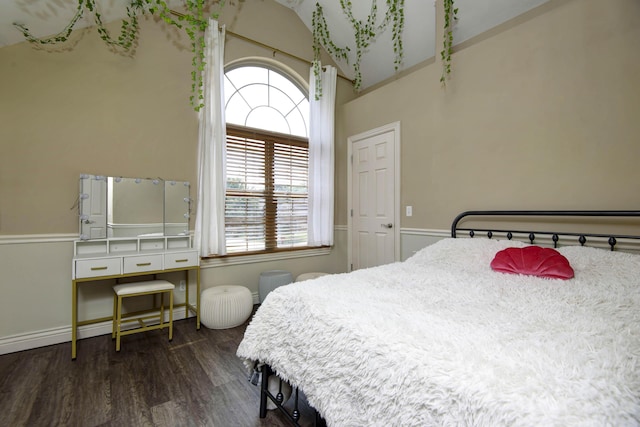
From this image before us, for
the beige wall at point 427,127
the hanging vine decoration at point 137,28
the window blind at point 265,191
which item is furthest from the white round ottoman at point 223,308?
the hanging vine decoration at point 137,28

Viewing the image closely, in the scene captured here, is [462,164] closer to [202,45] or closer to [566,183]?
[566,183]

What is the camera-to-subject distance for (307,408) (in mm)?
1561

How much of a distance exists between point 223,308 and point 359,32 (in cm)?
341

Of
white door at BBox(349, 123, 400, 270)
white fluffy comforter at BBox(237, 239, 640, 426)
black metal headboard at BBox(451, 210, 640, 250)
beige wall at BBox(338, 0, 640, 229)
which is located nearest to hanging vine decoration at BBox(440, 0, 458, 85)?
beige wall at BBox(338, 0, 640, 229)

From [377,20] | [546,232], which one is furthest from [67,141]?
[546,232]

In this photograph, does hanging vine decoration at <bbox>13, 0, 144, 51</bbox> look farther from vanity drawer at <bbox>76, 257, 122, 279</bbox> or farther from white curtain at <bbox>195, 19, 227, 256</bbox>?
vanity drawer at <bbox>76, 257, 122, 279</bbox>

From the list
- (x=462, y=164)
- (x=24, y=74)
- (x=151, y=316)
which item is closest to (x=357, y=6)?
(x=462, y=164)

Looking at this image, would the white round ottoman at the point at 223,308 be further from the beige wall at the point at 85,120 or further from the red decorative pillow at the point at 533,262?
the red decorative pillow at the point at 533,262

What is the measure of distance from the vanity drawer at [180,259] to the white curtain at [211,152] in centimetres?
22

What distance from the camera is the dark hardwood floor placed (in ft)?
4.88

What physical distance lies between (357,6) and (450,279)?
127 inches

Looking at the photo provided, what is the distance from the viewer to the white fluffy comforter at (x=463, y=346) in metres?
0.64

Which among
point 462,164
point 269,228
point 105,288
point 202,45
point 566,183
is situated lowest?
point 105,288

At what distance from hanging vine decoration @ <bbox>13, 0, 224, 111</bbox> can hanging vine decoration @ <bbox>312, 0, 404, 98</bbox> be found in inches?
47.7
